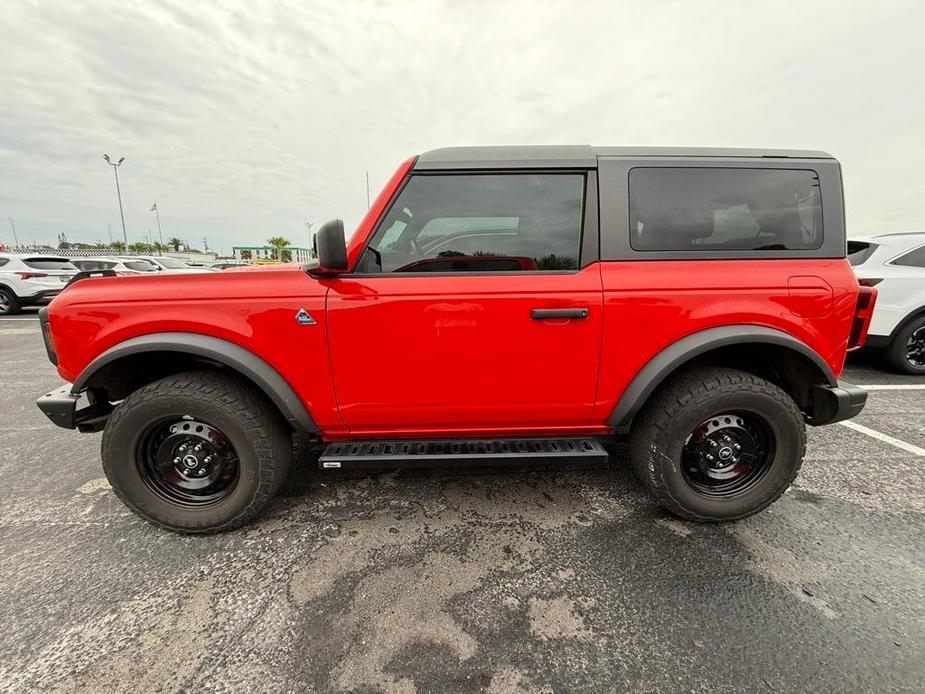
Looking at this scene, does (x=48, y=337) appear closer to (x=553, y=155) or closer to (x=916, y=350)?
(x=553, y=155)

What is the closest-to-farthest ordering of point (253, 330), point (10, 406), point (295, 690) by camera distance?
point (295, 690)
point (253, 330)
point (10, 406)

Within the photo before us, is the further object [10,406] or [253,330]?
[10,406]

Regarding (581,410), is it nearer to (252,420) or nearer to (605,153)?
(605,153)

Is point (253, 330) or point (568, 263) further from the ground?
point (568, 263)

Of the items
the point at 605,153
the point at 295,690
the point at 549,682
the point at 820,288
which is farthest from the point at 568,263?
the point at 295,690

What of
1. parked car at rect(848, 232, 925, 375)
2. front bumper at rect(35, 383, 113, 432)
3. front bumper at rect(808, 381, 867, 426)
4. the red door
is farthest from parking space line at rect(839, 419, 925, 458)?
front bumper at rect(35, 383, 113, 432)

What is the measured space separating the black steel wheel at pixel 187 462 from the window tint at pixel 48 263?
12475 mm

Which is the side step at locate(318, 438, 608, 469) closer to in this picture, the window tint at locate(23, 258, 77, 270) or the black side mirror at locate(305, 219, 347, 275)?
the black side mirror at locate(305, 219, 347, 275)

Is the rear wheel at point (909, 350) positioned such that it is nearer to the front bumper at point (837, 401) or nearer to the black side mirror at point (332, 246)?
the front bumper at point (837, 401)

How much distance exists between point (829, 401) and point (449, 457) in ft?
7.04

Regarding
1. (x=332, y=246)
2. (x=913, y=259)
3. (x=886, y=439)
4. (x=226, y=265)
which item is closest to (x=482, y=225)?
(x=332, y=246)

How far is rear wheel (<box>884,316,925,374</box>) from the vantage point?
4891mm

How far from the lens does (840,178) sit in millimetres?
2180

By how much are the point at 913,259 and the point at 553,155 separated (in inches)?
222
